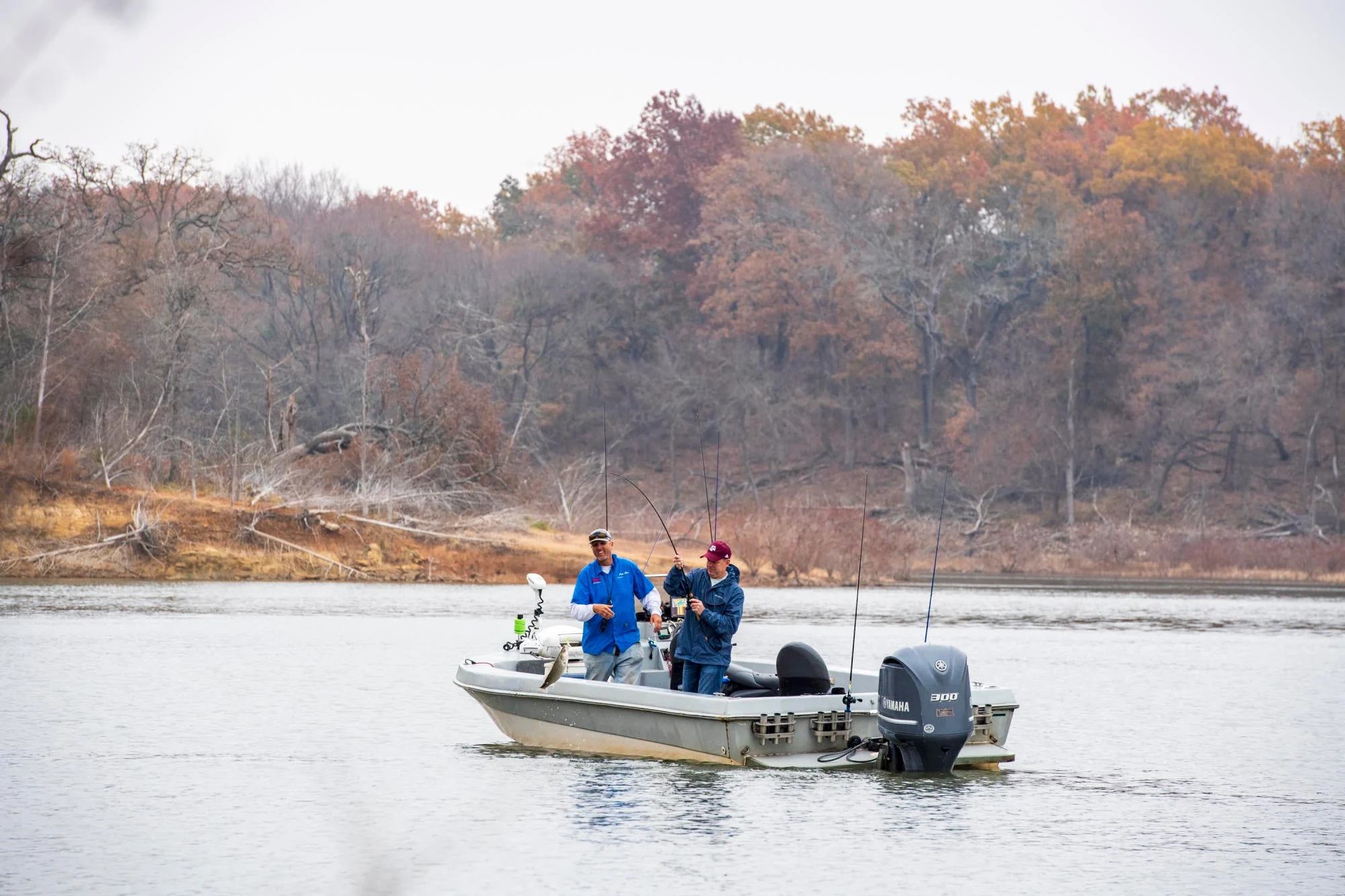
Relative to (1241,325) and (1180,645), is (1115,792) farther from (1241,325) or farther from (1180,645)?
(1241,325)

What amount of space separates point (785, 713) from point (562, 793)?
1753mm

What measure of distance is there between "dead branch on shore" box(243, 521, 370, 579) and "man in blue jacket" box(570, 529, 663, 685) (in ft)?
81.9

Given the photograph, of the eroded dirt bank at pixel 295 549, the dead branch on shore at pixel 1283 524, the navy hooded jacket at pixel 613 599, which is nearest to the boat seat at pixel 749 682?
the navy hooded jacket at pixel 613 599

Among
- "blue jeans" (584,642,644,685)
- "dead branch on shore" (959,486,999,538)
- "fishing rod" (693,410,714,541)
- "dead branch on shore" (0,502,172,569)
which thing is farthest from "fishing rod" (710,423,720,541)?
"dead branch on shore" (0,502,172,569)

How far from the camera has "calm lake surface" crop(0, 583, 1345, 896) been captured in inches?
424

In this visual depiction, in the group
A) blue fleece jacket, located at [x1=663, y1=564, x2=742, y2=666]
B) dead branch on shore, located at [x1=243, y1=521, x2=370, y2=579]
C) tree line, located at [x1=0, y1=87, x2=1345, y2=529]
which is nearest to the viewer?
blue fleece jacket, located at [x1=663, y1=564, x2=742, y2=666]

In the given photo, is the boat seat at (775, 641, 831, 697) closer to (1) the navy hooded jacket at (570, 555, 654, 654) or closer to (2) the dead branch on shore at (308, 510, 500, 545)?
(1) the navy hooded jacket at (570, 555, 654, 654)

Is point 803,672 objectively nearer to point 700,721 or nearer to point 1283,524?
point 700,721

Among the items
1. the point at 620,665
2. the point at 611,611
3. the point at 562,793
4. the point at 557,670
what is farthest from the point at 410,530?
the point at 562,793

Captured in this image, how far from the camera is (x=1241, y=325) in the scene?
56.9m

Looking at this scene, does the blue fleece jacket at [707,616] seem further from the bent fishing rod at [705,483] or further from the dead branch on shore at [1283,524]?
the dead branch on shore at [1283,524]

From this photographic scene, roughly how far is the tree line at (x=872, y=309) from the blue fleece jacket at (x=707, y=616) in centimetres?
3474

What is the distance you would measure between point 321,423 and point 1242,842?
48.4m

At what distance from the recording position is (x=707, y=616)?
13.6m
